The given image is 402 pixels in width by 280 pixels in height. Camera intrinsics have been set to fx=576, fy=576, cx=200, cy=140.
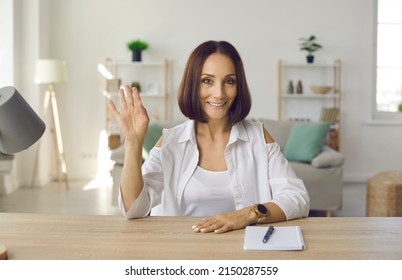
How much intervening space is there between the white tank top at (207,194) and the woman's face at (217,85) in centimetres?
23

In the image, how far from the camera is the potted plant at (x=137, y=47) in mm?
7266

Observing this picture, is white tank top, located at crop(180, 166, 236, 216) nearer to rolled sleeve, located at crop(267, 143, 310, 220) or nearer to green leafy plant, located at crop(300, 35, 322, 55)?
rolled sleeve, located at crop(267, 143, 310, 220)

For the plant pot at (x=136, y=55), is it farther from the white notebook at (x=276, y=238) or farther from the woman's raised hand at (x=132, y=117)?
the white notebook at (x=276, y=238)

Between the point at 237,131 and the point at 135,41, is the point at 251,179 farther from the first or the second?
the point at 135,41

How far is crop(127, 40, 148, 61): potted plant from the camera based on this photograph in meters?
7.27

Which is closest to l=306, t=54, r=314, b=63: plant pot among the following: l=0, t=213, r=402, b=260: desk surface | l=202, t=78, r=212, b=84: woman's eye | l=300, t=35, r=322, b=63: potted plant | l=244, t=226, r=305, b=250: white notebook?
l=300, t=35, r=322, b=63: potted plant

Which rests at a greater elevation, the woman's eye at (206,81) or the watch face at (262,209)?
the woman's eye at (206,81)

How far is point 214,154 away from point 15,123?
998mm

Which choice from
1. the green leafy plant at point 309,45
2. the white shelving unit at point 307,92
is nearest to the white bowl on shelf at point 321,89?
the white shelving unit at point 307,92

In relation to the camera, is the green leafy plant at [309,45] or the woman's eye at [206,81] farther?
the green leafy plant at [309,45]

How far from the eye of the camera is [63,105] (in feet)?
24.6

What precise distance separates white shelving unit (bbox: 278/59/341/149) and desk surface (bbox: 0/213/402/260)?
225 inches

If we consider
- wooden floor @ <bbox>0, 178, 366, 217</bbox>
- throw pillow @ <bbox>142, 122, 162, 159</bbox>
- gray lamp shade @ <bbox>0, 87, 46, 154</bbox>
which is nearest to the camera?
gray lamp shade @ <bbox>0, 87, 46, 154</bbox>

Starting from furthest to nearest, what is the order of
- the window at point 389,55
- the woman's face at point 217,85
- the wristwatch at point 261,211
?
1. the window at point 389,55
2. the woman's face at point 217,85
3. the wristwatch at point 261,211
